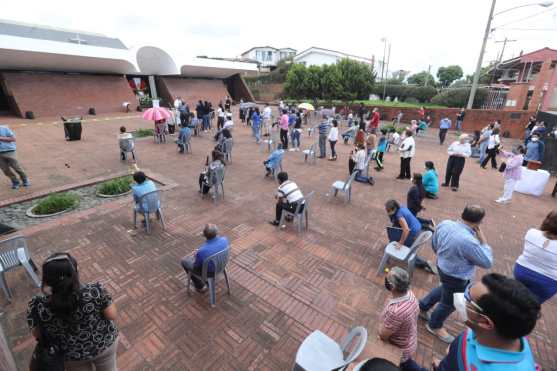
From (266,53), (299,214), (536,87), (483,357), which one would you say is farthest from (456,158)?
(266,53)

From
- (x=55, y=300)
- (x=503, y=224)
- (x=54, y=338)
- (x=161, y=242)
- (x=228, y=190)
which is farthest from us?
(x=228, y=190)

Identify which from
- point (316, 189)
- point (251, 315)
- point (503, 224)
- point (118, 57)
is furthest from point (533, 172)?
point (118, 57)

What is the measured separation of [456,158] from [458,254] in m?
5.98

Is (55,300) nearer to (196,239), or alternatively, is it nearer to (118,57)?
(196,239)

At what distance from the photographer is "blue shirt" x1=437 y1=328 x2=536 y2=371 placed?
134cm

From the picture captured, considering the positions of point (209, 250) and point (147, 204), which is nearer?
point (209, 250)

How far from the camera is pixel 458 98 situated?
3259 centimetres

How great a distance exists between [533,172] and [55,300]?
10.9 m

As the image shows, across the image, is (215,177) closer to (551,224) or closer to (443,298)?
(443,298)

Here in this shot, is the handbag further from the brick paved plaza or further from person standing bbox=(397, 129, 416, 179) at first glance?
person standing bbox=(397, 129, 416, 179)

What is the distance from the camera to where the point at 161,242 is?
475 cm

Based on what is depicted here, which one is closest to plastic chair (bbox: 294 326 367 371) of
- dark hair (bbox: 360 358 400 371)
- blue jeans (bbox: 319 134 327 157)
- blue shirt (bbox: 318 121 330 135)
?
dark hair (bbox: 360 358 400 371)

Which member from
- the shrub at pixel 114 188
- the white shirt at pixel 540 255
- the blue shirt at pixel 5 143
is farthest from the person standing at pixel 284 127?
the white shirt at pixel 540 255

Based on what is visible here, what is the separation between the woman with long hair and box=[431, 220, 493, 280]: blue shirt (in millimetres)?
3102
